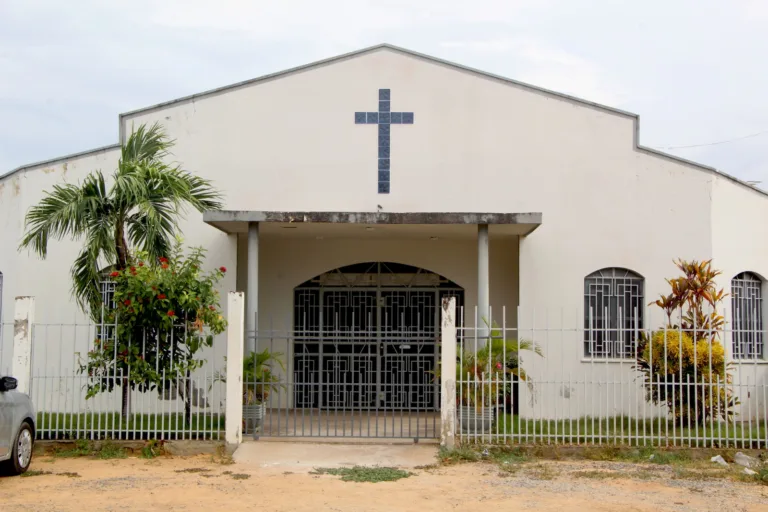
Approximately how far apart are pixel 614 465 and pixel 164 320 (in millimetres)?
5612

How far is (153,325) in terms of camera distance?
10570 mm

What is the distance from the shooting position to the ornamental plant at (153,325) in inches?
410

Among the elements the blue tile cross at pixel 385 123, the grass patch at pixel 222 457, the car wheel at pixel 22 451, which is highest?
the blue tile cross at pixel 385 123

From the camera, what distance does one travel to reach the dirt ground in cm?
792

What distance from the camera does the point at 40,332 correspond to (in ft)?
45.5

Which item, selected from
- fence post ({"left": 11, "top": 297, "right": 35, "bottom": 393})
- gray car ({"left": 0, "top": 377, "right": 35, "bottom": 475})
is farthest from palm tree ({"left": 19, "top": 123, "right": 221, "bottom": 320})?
gray car ({"left": 0, "top": 377, "right": 35, "bottom": 475})

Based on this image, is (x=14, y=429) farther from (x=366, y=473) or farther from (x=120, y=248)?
(x=366, y=473)

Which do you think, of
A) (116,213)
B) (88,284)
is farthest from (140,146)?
(88,284)

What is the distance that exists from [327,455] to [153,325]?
2.68 metres

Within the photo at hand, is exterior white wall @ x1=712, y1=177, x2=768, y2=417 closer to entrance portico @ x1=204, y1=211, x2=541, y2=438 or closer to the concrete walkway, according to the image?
entrance portico @ x1=204, y1=211, x2=541, y2=438

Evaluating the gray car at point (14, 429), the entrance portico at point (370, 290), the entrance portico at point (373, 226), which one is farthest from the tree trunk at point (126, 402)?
the entrance portico at point (370, 290)

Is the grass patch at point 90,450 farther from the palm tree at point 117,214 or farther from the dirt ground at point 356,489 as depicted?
the palm tree at point 117,214

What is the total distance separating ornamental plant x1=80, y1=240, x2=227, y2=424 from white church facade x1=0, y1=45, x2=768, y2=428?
9.05 feet

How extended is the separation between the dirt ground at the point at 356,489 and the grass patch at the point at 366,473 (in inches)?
5.5
